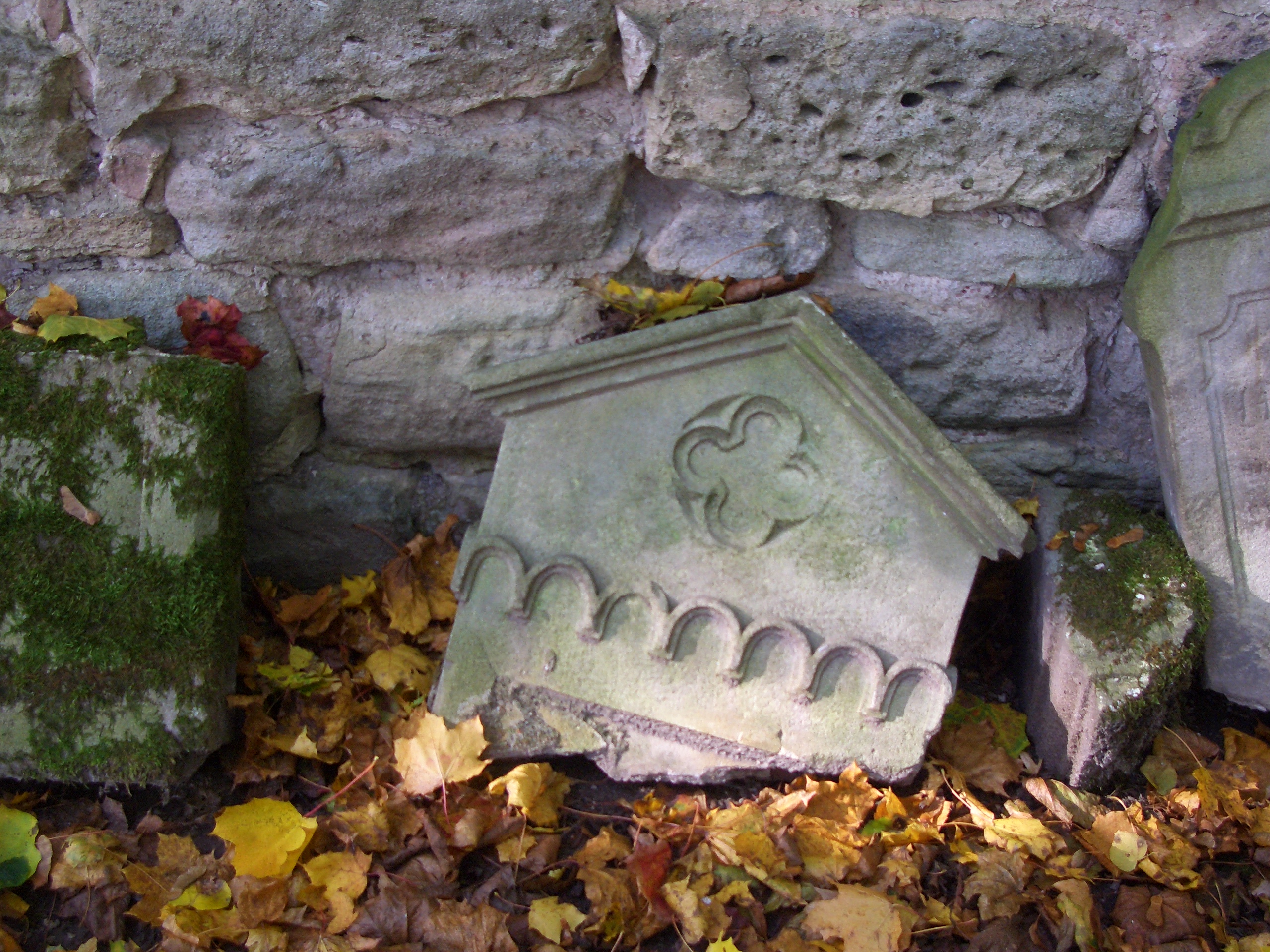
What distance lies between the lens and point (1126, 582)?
201 cm

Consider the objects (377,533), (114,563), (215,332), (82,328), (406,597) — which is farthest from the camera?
(377,533)

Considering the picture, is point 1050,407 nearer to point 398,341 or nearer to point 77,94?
point 398,341

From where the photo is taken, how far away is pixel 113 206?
2045mm

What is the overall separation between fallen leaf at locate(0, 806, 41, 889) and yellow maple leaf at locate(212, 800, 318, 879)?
11.7 inches

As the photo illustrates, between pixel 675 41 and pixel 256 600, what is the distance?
1568 mm

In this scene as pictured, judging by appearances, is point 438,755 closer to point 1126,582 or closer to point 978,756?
point 978,756

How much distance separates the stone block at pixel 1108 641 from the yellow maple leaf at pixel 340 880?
1391 millimetres

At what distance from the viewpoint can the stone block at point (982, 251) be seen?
2113mm

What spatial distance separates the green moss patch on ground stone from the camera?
1957 millimetres

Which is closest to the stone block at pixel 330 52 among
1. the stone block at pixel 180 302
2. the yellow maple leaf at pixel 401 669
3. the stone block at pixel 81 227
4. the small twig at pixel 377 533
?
the stone block at pixel 81 227

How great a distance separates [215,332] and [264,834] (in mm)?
1068

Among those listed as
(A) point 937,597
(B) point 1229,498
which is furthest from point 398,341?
(B) point 1229,498

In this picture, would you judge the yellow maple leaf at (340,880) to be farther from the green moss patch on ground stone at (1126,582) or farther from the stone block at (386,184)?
the green moss patch on ground stone at (1126,582)

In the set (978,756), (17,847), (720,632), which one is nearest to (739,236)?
(720,632)
